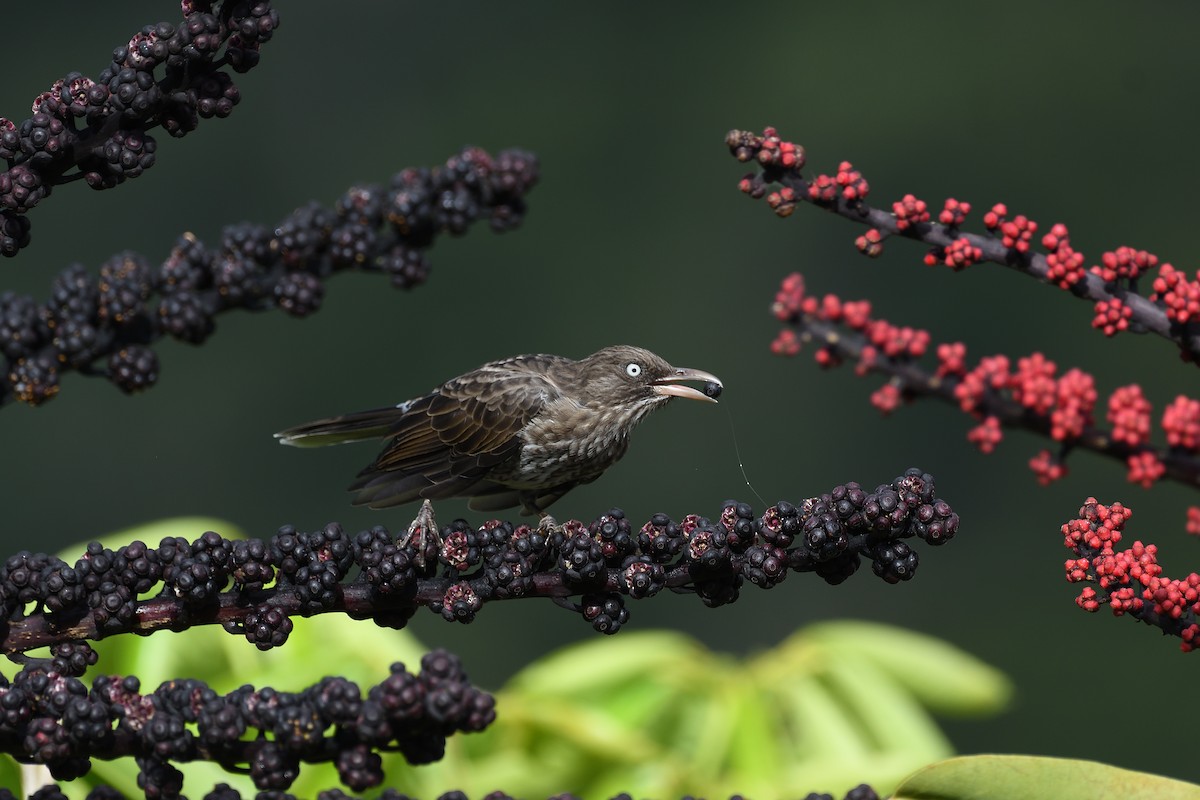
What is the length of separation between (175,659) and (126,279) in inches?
26.4

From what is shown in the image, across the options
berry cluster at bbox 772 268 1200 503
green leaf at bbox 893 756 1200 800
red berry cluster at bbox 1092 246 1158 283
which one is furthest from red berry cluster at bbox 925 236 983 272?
green leaf at bbox 893 756 1200 800

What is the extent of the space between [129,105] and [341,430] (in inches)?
50.1

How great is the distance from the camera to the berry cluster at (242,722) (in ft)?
4.30

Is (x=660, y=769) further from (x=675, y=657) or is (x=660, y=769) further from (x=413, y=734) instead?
(x=413, y=734)

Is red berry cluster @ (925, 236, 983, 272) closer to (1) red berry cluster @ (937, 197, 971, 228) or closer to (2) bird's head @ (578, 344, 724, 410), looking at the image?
(1) red berry cluster @ (937, 197, 971, 228)

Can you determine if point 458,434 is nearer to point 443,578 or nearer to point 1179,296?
point 443,578

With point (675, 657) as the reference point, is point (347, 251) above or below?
above

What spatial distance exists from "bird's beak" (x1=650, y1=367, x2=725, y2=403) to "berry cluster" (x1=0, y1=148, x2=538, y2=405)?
0.49m

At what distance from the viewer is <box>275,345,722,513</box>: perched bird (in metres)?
2.68

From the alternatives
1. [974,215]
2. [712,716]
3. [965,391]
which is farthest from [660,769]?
[974,215]

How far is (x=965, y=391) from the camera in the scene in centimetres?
102

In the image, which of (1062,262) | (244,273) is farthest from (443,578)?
(1062,262)

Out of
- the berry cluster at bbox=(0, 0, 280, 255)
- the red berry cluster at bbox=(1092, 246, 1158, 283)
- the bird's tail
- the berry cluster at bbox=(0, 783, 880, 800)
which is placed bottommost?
the berry cluster at bbox=(0, 783, 880, 800)

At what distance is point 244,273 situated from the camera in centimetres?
195
